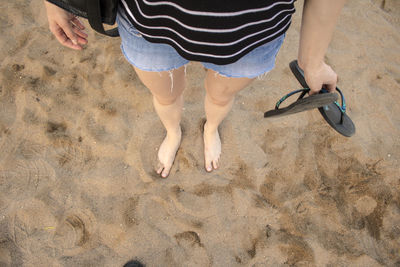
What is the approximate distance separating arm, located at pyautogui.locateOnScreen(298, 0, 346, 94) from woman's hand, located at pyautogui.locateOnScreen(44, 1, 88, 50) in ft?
2.43

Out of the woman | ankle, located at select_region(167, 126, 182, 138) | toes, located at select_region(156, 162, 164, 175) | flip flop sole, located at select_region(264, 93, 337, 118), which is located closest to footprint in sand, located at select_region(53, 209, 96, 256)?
A: toes, located at select_region(156, 162, 164, 175)

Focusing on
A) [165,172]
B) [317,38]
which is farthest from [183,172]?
[317,38]

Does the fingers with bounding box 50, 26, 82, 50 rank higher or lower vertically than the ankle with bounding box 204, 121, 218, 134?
higher

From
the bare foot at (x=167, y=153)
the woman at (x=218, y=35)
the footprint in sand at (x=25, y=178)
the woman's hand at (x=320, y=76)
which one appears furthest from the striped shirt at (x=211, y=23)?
the footprint in sand at (x=25, y=178)

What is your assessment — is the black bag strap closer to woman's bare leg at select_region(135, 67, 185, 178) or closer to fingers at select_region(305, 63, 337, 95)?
woman's bare leg at select_region(135, 67, 185, 178)

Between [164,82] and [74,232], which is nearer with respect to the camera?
[164,82]

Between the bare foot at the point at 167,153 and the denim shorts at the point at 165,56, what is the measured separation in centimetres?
80

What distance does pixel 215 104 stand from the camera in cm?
126

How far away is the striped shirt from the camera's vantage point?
2.05ft

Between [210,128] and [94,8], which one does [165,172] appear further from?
[94,8]

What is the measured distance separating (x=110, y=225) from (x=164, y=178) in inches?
16.8

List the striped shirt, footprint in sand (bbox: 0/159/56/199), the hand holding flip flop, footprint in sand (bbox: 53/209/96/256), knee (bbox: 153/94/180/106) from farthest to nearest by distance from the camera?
footprint in sand (bbox: 0/159/56/199) < footprint in sand (bbox: 53/209/96/256) < knee (bbox: 153/94/180/106) < the hand holding flip flop < the striped shirt

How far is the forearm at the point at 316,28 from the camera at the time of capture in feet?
2.19

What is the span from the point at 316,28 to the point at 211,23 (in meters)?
0.31
